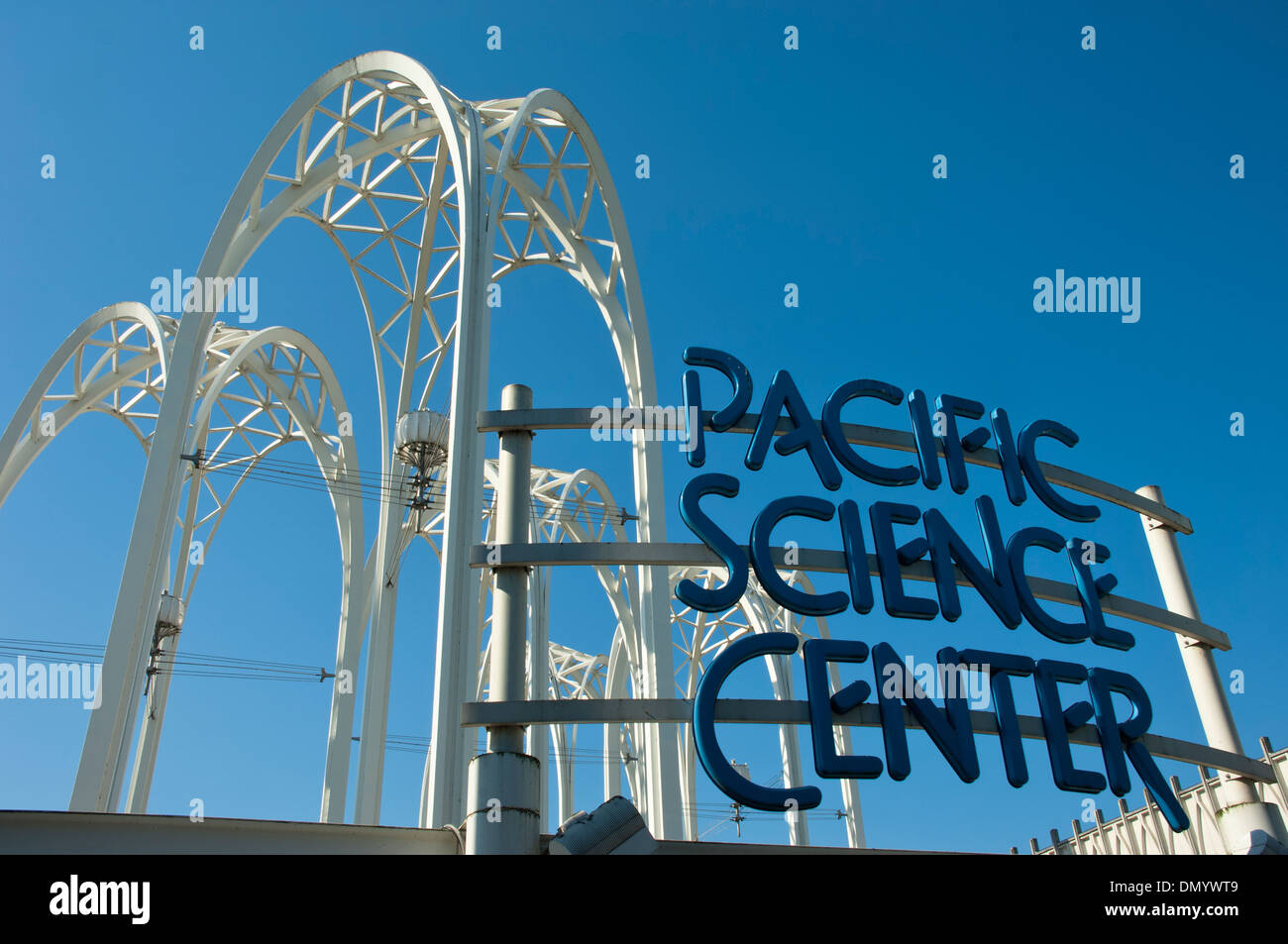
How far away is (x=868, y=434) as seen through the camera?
10.5 metres

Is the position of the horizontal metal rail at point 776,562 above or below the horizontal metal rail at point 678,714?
above

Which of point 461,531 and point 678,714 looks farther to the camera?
point 461,531

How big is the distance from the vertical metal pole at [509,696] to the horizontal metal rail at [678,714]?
120 mm

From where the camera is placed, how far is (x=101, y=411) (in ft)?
97.1

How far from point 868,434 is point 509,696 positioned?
190 inches

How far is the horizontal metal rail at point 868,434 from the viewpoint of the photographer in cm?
859

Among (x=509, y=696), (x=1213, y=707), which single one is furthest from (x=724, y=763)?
(x=1213, y=707)

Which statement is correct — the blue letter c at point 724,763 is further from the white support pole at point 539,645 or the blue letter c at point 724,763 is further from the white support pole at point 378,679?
the white support pole at point 539,645

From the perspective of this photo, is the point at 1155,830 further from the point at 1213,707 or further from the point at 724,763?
the point at 724,763

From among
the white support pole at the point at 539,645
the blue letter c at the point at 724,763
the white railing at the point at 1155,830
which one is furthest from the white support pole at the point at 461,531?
the white railing at the point at 1155,830

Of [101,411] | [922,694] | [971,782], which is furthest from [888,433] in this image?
[101,411]

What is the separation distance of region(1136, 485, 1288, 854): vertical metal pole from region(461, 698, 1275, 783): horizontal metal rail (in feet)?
3.14
